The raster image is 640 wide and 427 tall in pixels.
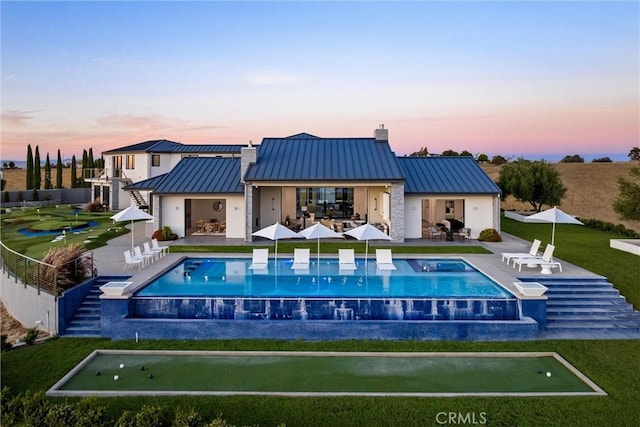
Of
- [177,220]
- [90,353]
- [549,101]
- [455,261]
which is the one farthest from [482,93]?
[90,353]

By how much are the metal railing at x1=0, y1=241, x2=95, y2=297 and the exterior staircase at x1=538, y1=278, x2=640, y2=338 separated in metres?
14.7

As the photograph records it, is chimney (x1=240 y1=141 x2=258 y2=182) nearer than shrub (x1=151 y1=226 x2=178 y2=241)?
No

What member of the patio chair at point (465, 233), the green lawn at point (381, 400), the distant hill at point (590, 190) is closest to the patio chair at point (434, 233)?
the patio chair at point (465, 233)

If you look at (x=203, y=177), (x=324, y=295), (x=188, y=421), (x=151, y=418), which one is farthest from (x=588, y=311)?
(x=203, y=177)

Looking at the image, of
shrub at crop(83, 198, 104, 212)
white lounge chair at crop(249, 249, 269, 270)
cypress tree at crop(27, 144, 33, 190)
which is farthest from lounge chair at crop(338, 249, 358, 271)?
cypress tree at crop(27, 144, 33, 190)

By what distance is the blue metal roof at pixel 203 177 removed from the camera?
24.5 m

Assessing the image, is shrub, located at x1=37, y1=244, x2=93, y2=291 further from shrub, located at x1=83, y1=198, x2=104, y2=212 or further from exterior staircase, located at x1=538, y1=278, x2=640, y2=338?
shrub, located at x1=83, y1=198, x2=104, y2=212

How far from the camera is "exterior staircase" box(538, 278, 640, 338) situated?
1257 centimetres

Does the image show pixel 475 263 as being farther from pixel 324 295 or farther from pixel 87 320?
pixel 87 320

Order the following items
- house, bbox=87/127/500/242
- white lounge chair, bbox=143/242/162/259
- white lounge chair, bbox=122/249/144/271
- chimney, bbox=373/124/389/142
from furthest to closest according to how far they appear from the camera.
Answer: chimney, bbox=373/124/389/142, house, bbox=87/127/500/242, white lounge chair, bbox=143/242/162/259, white lounge chair, bbox=122/249/144/271

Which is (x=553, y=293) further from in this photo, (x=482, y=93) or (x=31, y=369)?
(x=482, y=93)

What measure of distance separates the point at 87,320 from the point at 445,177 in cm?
1984

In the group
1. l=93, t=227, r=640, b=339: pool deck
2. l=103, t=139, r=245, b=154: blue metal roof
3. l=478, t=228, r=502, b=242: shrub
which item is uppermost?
l=103, t=139, r=245, b=154: blue metal roof

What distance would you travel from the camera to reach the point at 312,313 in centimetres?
1293
